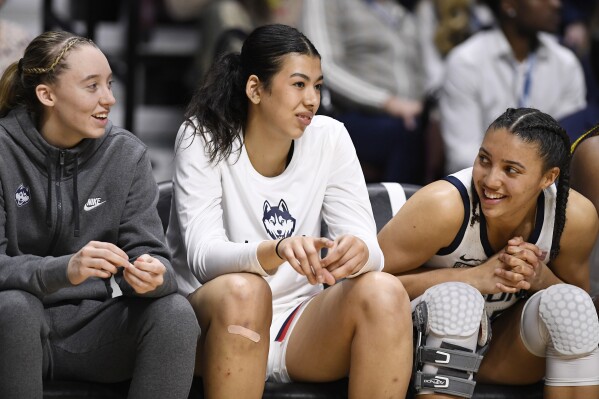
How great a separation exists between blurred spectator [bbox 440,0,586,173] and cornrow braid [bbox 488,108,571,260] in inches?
68.1

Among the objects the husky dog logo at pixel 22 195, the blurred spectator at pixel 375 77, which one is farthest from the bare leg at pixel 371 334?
the blurred spectator at pixel 375 77

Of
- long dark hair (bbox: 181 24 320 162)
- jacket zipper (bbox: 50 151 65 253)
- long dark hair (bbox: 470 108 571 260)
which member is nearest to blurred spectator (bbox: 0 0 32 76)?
long dark hair (bbox: 181 24 320 162)

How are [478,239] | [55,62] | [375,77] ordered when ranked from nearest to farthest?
[55,62] < [478,239] < [375,77]

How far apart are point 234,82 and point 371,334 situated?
0.83 metres

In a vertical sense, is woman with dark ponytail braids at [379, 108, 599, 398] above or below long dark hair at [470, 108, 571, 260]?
below

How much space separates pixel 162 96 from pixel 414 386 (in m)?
2.99

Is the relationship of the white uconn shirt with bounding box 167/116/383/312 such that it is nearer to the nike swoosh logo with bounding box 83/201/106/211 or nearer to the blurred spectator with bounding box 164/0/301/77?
the nike swoosh logo with bounding box 83/201/106/211

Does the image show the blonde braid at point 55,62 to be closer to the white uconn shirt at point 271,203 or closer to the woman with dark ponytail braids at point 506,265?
the white uconn shirt at point 271,203

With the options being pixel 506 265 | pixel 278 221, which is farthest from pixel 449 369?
pixel 278 221

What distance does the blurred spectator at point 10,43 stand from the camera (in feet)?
12.9

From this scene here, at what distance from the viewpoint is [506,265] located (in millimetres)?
2828

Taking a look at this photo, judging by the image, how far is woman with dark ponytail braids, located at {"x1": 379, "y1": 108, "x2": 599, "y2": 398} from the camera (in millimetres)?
2650

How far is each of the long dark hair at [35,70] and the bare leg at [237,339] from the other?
65 centimetres

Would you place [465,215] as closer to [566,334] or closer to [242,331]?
[566,334]
